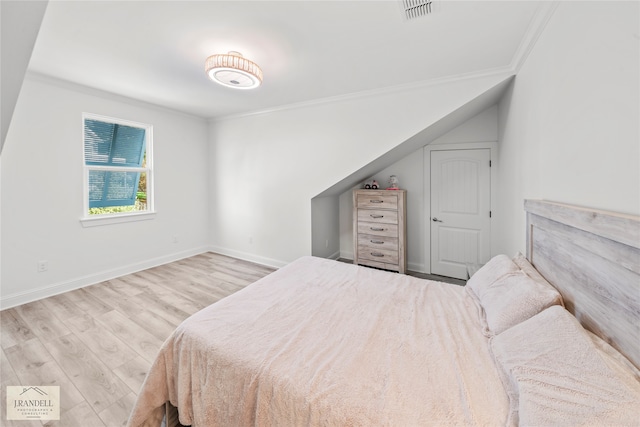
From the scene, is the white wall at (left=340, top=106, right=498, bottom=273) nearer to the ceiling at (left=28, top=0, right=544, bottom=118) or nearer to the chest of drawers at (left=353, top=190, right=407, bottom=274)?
the chest of drawers at (left=353, top=190, right=407, bottom=274)

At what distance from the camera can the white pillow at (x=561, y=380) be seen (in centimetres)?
69

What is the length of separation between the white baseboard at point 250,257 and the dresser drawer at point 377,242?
49.3 inches

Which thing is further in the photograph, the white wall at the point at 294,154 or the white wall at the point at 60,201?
the white wall at the point at 294,154

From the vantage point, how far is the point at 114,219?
3520 millimetres

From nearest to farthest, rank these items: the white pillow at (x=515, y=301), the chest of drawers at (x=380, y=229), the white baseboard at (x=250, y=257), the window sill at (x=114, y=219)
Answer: the white pillow at (x=515, y=301), the window sill at (x=114, y=219), the chest of drawers at (x=380, y=229), the white baseboard at (x=250, y=257)

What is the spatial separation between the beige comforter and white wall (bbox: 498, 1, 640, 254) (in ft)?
2.88

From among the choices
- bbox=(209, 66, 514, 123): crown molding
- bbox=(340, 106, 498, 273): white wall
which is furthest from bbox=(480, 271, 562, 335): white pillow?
bbox=(340, 106, 498, 273): white wall

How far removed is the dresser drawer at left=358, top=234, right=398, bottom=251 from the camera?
11.6 ft

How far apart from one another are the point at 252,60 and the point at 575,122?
96.2 inches

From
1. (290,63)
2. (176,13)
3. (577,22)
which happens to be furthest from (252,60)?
(577,22)

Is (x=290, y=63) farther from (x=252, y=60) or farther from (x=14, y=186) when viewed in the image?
(x=14, y=186)

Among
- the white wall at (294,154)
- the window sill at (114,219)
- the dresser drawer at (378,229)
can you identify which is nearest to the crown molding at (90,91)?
the white wall at (294,154)

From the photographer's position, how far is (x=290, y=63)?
8.03ft

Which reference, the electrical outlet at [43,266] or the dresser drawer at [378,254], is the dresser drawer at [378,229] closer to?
the dresser drawer at [378,254]
